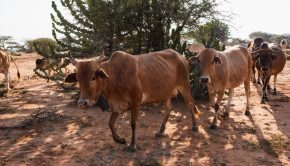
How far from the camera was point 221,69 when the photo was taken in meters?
8.31

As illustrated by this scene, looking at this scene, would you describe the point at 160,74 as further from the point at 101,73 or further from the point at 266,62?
the point at 266,62

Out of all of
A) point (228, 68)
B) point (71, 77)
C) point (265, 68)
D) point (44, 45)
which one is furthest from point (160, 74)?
point (44, 45)

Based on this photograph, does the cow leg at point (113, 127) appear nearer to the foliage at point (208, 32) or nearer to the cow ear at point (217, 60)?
the cow ear at point (217, 60)

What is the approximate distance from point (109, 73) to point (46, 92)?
283 inches

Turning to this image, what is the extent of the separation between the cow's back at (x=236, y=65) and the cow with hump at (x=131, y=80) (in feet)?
4.69

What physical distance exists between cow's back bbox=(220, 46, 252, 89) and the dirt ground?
0.97m

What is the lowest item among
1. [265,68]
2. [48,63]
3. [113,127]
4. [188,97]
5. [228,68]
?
[113,127]

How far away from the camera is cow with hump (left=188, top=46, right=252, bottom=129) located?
7.82 m

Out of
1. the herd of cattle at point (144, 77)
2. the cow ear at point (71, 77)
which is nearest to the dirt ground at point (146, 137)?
the herd of cattle at point (144, 77)

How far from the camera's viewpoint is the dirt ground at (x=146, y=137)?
6328 mm

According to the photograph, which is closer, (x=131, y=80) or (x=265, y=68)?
(x=131, y=80)

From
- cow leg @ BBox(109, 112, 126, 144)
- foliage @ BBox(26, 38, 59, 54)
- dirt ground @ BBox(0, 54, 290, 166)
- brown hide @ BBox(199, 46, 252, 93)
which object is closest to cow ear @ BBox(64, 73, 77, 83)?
cow leg @ BBox(109, 112, 126, 144)

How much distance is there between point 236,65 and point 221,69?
1.00 metres

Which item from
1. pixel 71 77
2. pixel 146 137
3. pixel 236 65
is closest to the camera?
pixel 71 77
